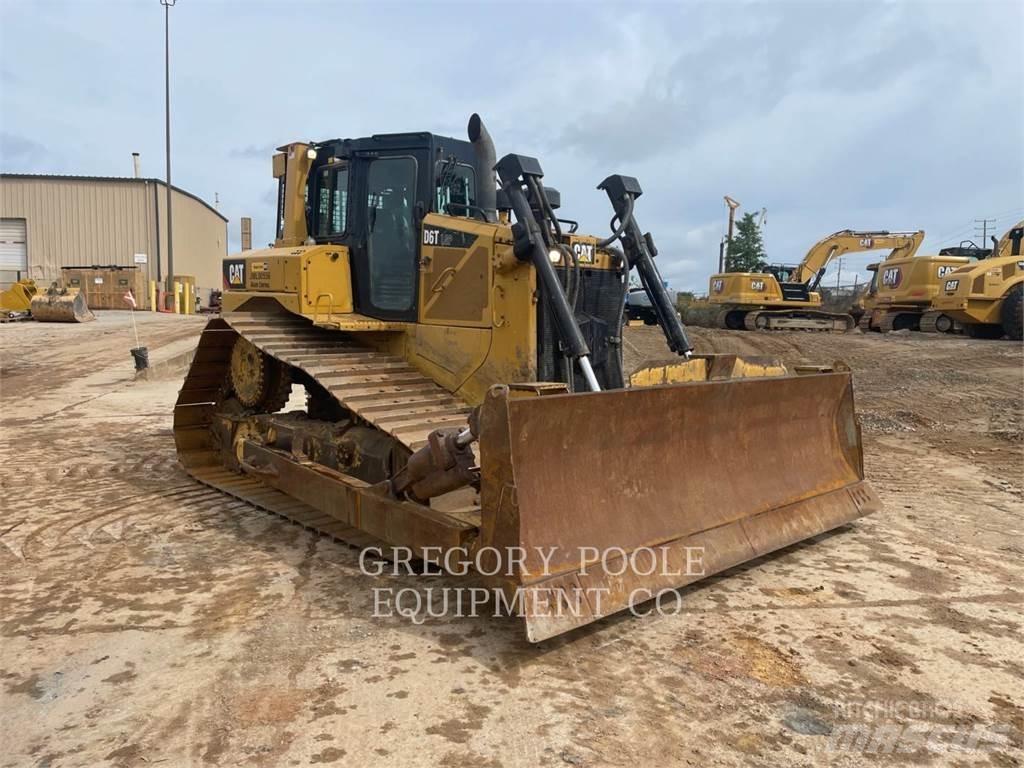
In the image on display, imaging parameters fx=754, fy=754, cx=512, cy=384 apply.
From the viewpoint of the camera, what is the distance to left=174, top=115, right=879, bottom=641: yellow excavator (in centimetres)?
368

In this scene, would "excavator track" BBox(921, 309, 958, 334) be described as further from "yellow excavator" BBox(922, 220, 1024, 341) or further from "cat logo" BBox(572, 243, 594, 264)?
"cat logo" BBox(572, 243, 594, 264)

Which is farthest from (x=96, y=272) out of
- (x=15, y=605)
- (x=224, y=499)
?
(x=15, y=605)

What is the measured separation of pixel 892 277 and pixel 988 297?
4350 mm

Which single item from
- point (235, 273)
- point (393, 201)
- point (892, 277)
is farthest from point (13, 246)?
point (393, 201)

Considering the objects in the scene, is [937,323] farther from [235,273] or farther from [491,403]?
[491,403]

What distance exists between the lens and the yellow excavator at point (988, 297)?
60.5 feet

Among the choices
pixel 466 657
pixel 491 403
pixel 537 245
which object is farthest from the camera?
pixel 537 245

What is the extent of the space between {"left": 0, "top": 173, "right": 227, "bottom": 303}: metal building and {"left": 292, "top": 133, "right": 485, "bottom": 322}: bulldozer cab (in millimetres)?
34324

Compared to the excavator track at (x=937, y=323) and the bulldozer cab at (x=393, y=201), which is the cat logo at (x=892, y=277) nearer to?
the excavator track at (x=937, y=323)

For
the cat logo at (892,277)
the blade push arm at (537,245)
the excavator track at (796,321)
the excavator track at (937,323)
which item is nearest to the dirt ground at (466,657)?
the blade push arm at (537,245)

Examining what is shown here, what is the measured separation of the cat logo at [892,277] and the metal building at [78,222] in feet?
102

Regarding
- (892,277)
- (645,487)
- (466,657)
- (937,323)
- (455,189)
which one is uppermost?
(892,277)

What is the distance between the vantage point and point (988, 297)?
18719mm

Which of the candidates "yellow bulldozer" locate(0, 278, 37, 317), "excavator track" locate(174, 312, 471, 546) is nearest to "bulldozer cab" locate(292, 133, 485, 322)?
"excavator track" locate(174, 312, 471, 546)
